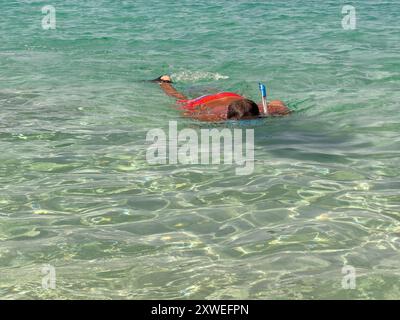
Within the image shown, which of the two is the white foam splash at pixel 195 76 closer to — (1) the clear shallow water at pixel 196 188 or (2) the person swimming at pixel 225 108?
(1) the clear shallow water at pixel 196 188

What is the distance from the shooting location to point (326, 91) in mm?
8969

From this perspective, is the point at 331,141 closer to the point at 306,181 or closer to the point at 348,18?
the point at 306,181

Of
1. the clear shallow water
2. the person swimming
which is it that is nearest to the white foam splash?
the clear shallow water

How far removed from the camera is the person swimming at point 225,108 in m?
7.02

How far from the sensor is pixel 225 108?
743 centimetres

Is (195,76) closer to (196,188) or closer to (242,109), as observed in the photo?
(242,109)

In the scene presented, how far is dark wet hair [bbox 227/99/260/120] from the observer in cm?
700

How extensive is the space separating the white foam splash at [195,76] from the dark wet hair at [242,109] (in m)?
3.26

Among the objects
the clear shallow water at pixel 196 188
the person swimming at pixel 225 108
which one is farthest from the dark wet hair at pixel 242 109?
the clear shallow water at pixel 196 188

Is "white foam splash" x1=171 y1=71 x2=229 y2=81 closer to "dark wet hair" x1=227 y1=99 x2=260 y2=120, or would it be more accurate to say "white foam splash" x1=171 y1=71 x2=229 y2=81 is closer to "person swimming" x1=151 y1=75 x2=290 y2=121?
"person swimming" x1=151 y1=75 x2=290 y2=121

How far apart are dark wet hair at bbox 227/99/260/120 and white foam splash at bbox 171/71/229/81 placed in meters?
3.26

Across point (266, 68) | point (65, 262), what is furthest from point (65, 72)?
point (65, 262)

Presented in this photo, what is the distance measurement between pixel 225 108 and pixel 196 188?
241 centimetres
